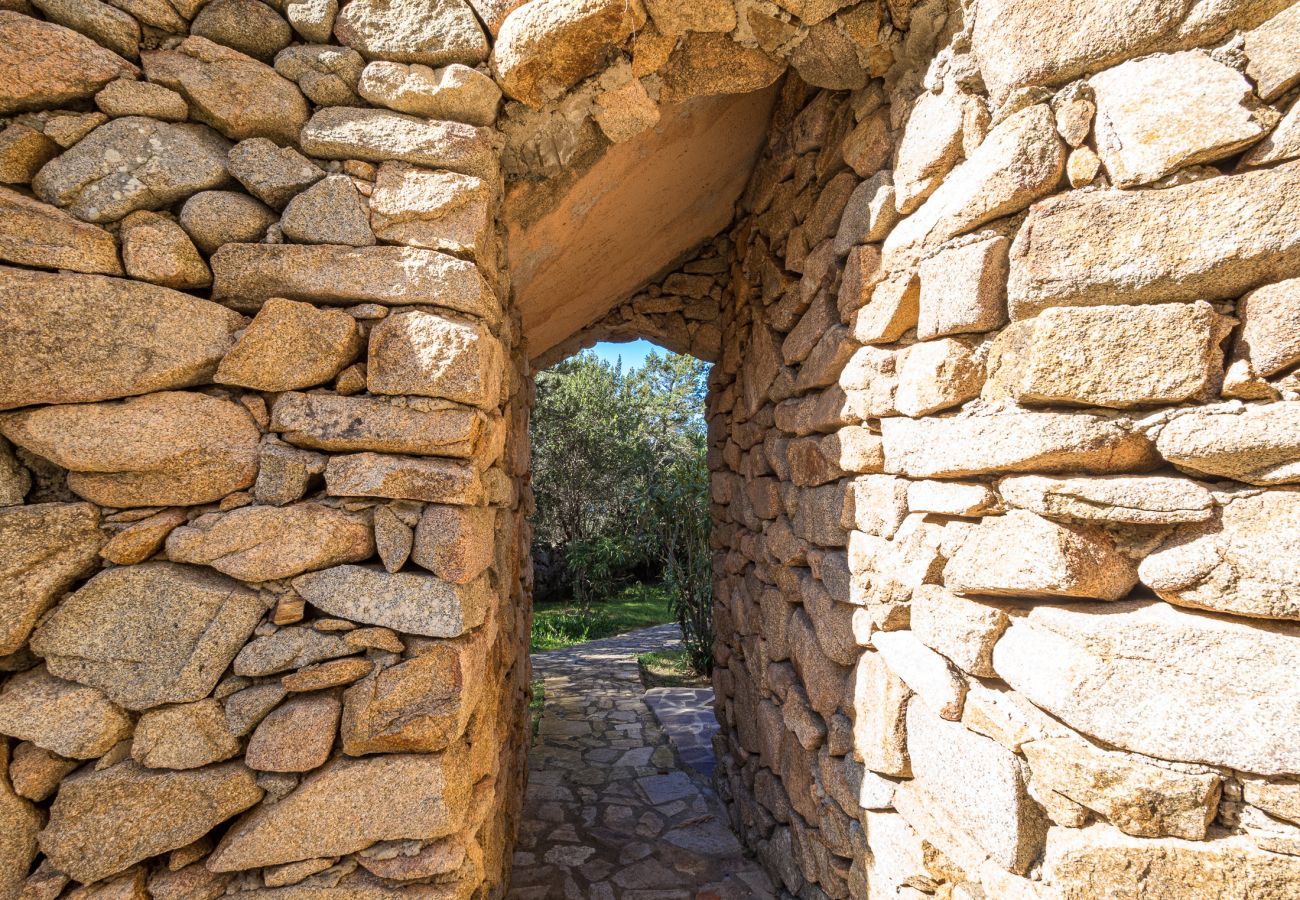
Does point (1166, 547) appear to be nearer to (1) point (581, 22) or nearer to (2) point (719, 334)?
(1) point (581, 22)

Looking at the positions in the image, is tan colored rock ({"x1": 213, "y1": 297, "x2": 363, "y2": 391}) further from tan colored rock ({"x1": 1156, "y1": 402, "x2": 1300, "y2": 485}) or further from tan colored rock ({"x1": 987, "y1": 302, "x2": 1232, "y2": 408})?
tan colored rock ({"x1": 1156, "y1": 402, "x2": 1300, "y2": 485})

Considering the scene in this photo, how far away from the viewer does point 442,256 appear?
4.81 ft

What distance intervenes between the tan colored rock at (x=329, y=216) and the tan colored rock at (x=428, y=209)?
0.03m

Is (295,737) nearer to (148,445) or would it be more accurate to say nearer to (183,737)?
(183,737)

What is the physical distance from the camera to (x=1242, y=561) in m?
0.97

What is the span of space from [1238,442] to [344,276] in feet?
5.56

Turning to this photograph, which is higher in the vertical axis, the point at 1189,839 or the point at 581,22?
the point at 581,22

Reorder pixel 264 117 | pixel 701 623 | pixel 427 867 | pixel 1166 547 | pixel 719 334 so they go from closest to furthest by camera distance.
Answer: pixel 1166 547 → pixel 427 867 → pixel 264 117 → pixel 719 334 → pixel 701 623

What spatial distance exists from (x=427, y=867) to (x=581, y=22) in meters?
1.92

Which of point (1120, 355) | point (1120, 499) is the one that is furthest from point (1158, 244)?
point (1120, 499)

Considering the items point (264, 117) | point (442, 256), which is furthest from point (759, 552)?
point (264, 117)

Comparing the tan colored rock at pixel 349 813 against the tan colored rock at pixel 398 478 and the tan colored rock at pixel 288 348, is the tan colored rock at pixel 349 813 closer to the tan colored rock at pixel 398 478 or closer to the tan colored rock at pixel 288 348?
the tan colored rock at pixel 398 478

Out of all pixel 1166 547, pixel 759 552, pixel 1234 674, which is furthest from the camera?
pixel 759 552

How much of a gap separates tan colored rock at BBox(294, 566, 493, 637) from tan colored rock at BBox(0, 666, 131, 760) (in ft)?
1.35
